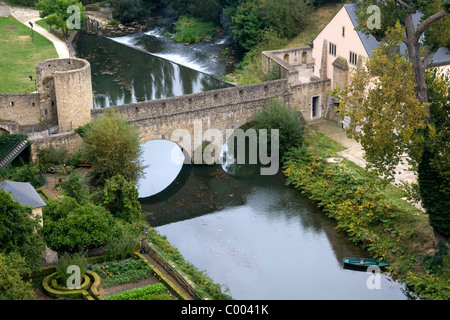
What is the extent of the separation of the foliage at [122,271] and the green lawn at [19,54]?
22.5m

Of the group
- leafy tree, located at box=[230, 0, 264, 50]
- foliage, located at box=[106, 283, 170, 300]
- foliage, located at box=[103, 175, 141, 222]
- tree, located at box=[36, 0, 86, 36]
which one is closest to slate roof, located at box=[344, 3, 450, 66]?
leafy tree, located at box=[230, 0, 264, 50]

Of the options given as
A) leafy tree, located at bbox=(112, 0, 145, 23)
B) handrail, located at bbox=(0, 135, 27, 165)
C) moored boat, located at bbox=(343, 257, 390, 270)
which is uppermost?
leafy tree, located at bbox=(112, 0, 145, 23)

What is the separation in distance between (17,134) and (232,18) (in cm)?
3018

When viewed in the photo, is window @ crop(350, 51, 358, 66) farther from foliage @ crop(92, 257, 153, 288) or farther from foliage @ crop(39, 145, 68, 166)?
foliage @ crop(92, 257, 153, 288)

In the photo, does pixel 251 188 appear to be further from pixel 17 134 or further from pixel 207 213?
pixel 17 134

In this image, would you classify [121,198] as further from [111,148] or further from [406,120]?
[406,120]

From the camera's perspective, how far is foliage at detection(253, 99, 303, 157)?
44875 mm

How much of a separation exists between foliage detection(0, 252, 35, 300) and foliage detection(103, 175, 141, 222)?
8616 millimetres

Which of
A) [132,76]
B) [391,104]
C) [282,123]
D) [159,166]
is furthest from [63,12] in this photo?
[391,104]

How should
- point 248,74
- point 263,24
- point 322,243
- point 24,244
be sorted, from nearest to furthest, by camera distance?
1. point 24,244
2. point 322,243
3. point 248,74
4. point 263,24

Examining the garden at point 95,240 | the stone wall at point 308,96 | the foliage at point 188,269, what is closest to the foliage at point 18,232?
the garden at point 95,240

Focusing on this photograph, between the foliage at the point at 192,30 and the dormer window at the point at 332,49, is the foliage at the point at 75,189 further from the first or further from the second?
the foliage at the point at 192,30

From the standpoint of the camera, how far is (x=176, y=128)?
44.1 m

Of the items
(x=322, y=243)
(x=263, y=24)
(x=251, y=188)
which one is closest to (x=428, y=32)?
(x=322, y=243)
